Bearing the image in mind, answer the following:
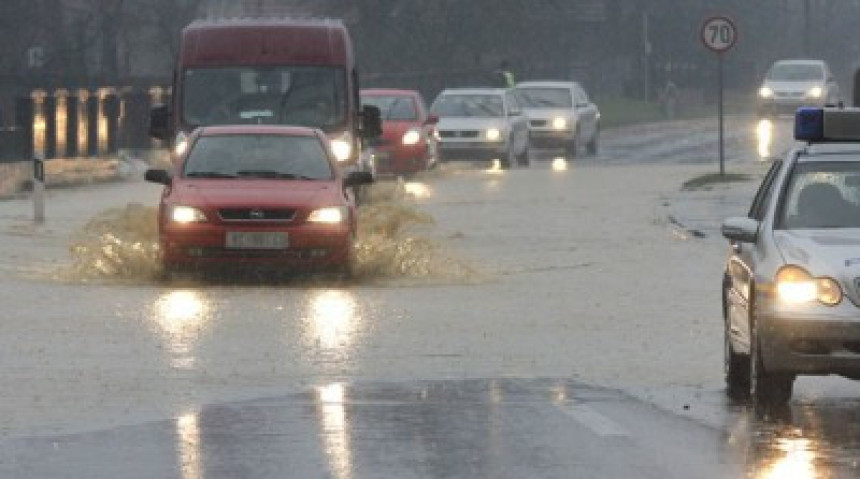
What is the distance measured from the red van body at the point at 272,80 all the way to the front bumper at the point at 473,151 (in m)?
19.1

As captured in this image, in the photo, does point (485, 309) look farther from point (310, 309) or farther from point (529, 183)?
point (529, 183)

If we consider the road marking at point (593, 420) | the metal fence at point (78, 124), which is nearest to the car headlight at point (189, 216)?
the road marking at point (593, 420)

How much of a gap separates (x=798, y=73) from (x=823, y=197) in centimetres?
6059

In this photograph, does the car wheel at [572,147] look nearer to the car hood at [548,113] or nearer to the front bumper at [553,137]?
the front bumper at [553,137]

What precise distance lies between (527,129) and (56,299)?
3301cm

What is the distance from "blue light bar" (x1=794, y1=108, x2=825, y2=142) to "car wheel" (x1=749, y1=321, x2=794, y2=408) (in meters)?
1.51

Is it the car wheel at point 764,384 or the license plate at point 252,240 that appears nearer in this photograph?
the car wheel at point 764,384

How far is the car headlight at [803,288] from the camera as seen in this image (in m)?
13.6

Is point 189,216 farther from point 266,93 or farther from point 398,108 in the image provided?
point 398,108

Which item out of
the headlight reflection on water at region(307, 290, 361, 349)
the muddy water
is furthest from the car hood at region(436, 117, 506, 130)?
the headlight reflection on water at region(307, 290, 361, 349)

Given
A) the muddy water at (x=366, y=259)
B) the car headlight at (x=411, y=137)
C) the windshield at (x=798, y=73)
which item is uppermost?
the muddy water at (x=366, y=259)

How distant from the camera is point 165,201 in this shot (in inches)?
901

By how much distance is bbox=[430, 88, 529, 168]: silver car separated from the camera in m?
50.3

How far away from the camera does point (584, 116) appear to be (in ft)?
189
